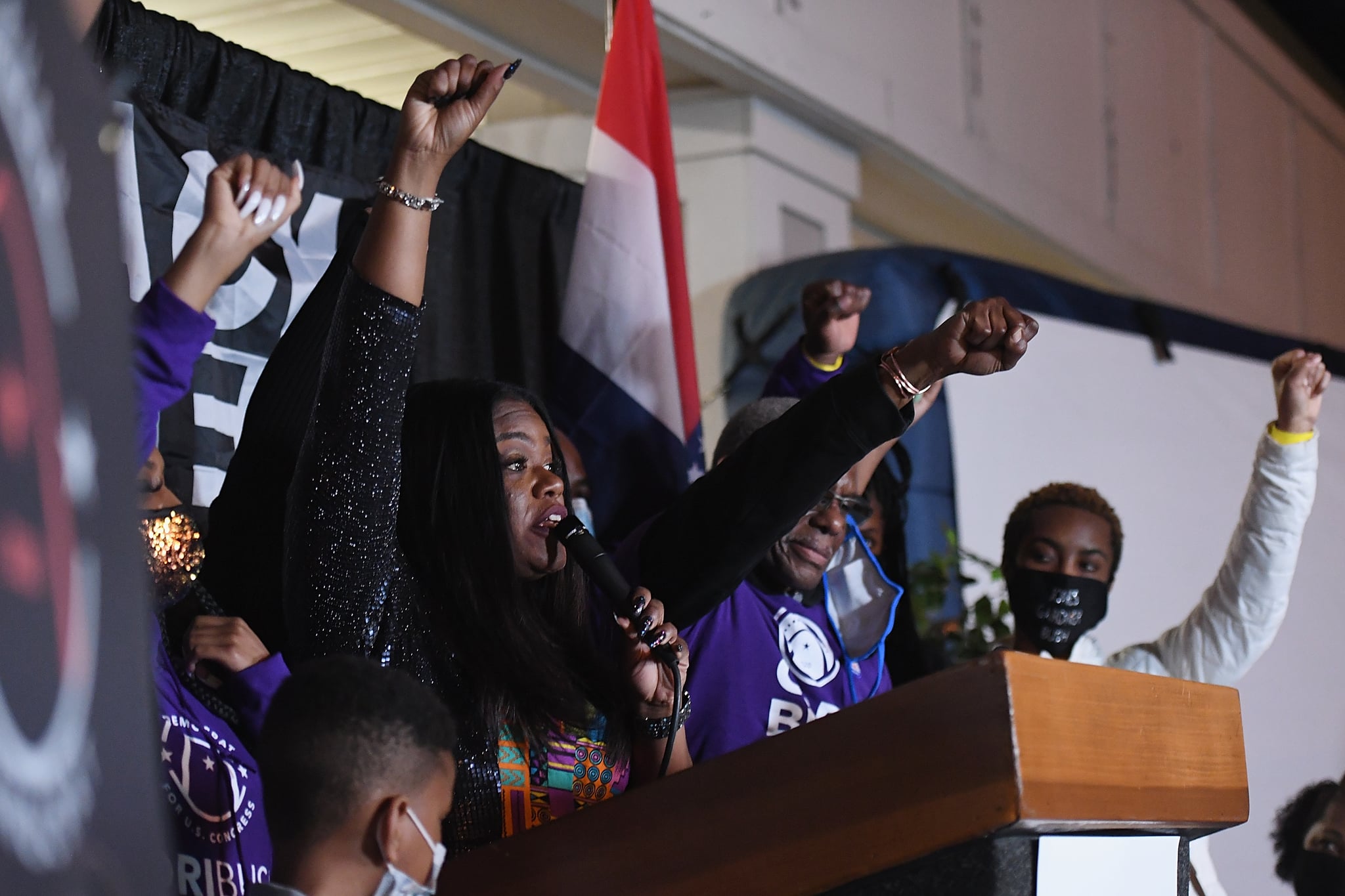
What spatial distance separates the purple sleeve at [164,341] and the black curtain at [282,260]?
0.38 feet

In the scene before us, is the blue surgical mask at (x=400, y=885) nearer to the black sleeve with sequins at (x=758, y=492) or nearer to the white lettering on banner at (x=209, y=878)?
the white lettering on banner at (x=209, y=878)

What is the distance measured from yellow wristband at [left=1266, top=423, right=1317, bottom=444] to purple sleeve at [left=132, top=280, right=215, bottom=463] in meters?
1.70

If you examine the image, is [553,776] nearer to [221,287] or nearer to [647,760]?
[647,760]

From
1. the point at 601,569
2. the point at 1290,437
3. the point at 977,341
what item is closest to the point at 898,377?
the point at 977,341

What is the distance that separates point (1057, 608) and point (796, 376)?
0.61m

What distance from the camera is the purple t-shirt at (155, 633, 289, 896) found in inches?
52.3

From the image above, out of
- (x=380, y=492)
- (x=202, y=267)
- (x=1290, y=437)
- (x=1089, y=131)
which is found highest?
(x=1089, y=131)

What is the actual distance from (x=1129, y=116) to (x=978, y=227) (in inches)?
52.2

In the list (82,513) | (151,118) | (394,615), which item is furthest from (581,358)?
(82,513)

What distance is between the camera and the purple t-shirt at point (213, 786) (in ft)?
4.36

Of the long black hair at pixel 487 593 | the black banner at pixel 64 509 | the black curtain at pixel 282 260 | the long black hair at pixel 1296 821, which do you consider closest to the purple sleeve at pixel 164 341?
the black curtain at pixel 282 260

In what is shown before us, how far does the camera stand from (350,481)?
4.43ft

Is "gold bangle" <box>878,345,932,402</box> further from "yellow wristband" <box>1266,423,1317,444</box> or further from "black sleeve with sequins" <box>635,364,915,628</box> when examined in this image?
"yellow wristband" <box>1266,423,1317,444</box>

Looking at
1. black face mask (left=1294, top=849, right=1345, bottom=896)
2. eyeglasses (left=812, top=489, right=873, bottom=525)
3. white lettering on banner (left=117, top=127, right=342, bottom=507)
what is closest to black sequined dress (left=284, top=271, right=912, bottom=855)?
eyeglasses (left=812, top=489, right=873, bottom=525)
